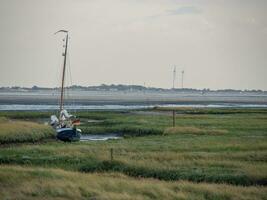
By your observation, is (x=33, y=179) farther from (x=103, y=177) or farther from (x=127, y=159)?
(x=127, y=159)

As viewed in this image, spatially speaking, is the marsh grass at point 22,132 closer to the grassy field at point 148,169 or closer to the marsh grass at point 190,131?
the grassy field at point 148,169

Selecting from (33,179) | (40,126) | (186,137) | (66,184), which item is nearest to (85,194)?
(66,184)

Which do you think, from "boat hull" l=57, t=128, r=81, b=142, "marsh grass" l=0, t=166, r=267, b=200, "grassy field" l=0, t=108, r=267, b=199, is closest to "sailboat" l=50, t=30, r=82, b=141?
"boat hull" l=57, t=128, r=81, b=142

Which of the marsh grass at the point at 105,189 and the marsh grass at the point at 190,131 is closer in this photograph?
the marsh grass at the point at 105,189

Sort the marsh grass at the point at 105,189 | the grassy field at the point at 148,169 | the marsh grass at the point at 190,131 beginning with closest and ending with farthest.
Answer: the marsh grass at the point at 105,189, the grassy field at the point at 148,169, the marsh grass at the point at 190,131

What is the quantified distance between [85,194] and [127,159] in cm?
1011

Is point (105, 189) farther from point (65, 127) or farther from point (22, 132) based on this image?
point (65, 127)

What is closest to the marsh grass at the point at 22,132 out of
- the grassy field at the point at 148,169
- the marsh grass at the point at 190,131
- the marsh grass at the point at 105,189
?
the grassy field at the point at 148,169

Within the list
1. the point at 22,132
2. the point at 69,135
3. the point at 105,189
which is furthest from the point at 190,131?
the point at 105,189

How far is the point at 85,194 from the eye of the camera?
2416cm

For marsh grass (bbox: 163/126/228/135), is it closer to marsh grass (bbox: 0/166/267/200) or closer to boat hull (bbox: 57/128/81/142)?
boat hull (bbox: 57/128/81/142)

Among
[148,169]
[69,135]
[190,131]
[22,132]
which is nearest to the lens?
[148,169]

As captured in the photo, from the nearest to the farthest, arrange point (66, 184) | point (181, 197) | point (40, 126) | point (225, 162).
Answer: point (181, 197)
point (66, 184)
point (225, 162)
point (40, 126)

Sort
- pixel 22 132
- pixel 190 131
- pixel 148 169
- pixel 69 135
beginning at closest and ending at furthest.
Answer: pixel 148 169 < pixel 22 132 < pixel 69 135 < pixel 190 131
